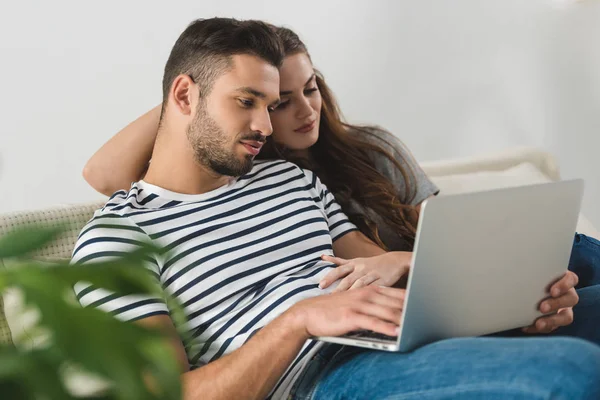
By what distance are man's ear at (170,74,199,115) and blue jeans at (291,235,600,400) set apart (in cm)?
56

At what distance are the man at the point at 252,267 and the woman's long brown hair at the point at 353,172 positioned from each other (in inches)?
6.0

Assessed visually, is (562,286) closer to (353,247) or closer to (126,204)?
(353,247)

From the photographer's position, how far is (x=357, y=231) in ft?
5.69

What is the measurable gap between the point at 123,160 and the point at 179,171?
17 centimetres

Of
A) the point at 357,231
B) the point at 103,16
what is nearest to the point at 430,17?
the point at 103,16

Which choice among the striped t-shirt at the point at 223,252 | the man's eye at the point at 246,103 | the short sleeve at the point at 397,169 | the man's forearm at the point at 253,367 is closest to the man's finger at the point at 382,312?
the man's forearm at the point at 253,367

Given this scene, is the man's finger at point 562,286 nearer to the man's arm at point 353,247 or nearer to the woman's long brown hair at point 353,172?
the man's arm at point 353,247

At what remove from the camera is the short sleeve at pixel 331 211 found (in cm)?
171

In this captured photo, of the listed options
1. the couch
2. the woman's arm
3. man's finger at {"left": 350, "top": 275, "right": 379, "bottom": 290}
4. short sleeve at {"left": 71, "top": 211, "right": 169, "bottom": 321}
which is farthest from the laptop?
the woman's arm

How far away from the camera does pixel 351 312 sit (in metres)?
1.14

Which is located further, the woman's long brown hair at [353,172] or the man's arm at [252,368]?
the woman's long brown hair at [353,172]

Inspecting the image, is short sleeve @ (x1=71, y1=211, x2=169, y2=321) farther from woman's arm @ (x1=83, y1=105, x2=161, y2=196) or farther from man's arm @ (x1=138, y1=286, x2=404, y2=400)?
woman's arm @ (x1=83, y1=105, x2=161, y2=196)

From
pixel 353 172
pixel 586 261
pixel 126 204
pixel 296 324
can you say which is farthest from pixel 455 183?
pixel 296 324

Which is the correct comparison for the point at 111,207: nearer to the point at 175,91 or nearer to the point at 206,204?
the point at 206,204
